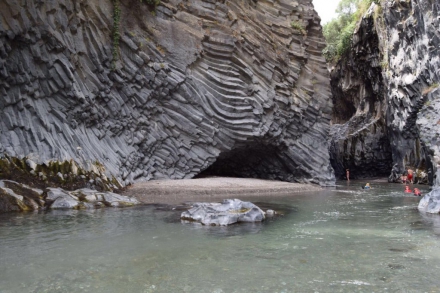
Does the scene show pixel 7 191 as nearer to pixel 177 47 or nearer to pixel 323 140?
pixel 177 47

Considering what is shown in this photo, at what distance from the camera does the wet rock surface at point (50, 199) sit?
1214 cm

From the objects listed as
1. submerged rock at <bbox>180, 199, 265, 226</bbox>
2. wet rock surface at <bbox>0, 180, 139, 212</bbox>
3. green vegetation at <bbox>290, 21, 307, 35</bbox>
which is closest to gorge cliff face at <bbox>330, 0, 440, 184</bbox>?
green vegetation at <bbox>290, 21, 307, 35</bbox>

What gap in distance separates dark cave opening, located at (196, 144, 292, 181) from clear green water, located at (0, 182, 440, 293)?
1728 centimetres

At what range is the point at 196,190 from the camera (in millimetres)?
18953

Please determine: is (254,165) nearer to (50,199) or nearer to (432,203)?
(432,203)

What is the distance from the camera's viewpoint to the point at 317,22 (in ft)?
104

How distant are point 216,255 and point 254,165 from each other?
76.9 ft

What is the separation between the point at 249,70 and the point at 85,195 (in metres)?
14.9

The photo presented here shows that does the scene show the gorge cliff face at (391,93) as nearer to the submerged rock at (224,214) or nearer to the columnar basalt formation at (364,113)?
the columnar basalt formation at (364,113)

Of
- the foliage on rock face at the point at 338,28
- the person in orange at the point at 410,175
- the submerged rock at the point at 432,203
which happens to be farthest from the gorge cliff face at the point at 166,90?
the foliage on rock face at the point at 338,28

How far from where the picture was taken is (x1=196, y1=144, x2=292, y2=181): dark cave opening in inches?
1119

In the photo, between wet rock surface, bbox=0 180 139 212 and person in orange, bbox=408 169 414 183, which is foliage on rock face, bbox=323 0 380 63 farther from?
wet rock surface, bbox=0 180 139 212

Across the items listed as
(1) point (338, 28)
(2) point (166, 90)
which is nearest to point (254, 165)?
(2) point (166, 90)

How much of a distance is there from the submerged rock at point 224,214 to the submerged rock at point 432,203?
5657 mm
